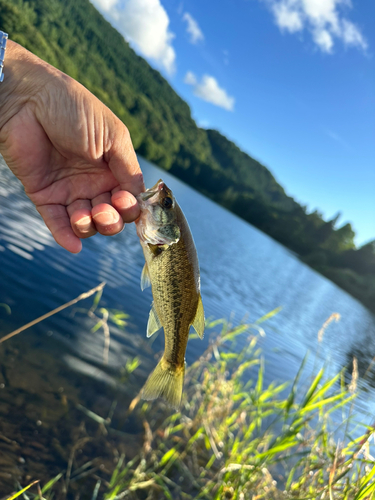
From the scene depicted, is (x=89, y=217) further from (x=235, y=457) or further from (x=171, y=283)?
(x=235, y=457)

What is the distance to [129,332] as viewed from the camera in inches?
416

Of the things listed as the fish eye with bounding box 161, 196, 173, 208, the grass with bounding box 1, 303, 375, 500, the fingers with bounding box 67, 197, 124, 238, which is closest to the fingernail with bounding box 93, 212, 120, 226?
the fingers with bounding box 67, 197, 124, 238

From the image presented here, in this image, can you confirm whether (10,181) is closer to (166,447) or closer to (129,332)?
(129,332)

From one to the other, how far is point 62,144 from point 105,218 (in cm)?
102

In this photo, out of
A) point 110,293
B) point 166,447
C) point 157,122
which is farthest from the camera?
point 157,122

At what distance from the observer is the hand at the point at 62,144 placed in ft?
9.15

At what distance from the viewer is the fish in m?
2.58

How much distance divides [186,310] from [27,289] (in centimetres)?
854

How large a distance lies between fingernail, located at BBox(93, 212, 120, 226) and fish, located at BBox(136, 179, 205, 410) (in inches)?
10.9

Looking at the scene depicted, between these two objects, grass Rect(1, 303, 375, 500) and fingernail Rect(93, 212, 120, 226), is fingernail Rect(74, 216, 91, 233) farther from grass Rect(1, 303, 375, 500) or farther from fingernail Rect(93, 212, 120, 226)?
grass Rect(1, 303, 375, 500)

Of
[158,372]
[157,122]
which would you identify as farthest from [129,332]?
[157,122]

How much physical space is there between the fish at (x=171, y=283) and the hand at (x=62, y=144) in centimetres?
27

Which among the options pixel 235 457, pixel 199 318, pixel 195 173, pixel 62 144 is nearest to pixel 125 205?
pixel 62 144

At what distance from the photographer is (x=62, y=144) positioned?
3.00 meters
